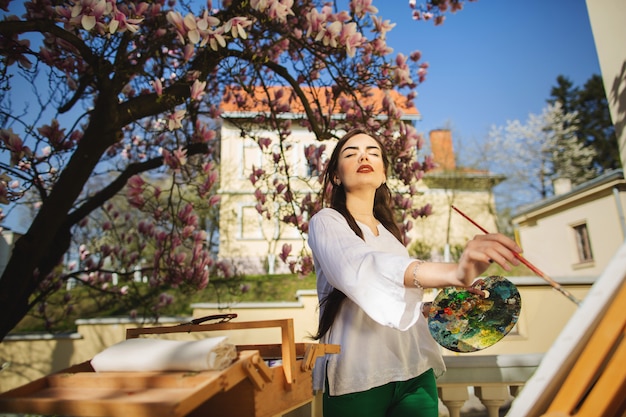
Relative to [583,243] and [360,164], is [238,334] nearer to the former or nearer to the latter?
[360,164]

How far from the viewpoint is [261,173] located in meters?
3.91

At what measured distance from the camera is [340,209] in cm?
151

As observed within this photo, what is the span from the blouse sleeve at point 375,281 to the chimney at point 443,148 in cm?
1828

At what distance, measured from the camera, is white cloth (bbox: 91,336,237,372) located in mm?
774

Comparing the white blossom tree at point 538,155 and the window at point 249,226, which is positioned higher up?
the white blossom tree at point 538,155

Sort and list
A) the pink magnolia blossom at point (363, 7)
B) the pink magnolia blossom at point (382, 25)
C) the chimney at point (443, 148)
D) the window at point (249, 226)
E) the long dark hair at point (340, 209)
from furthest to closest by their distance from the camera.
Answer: the chimney at point (443, 148)
the window at point (249, 226)
the pink magnolia blossom at point (382, 25)
the pink magnolia blossom at point (363, 7)
the long dark hair at point (340, 209)

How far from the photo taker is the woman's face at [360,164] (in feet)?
5.01

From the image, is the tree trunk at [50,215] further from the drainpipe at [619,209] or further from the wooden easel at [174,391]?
the drainpipe at [619,209]

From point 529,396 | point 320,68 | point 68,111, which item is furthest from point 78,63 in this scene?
point 529,396

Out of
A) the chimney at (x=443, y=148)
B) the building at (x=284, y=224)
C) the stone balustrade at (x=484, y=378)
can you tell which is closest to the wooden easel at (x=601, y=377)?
the stone balustrade at (x=484, y=378)

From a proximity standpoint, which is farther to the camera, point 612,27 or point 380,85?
point 380,85

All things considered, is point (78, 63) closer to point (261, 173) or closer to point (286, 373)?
point (261, 173)

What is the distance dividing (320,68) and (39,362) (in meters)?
6.90

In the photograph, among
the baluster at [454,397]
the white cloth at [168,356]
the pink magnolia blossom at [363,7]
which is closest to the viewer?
the white cloth at [168,356]
